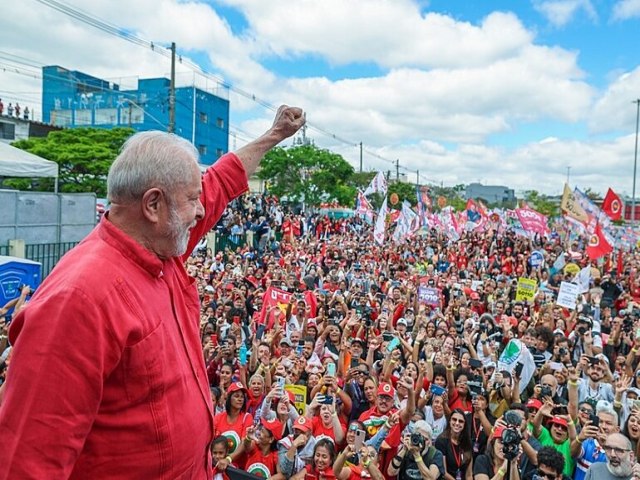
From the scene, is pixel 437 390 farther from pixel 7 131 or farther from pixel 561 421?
pixel 7 131

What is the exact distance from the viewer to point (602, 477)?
4.11m

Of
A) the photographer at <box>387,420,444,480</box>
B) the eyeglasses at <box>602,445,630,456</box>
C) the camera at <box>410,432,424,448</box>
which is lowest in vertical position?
the photographer at <box>387,420,444,480</box>

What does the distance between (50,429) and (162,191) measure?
59 cm

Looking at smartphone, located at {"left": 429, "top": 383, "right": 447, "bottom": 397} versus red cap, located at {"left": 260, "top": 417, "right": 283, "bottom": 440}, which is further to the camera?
smartphone, located at {"left": 429, "top": 383, "right": 447, "bottom": 397}

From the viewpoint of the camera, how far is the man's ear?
1.29m

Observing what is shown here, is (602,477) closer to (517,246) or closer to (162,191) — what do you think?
(162,191)

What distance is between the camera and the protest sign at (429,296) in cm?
1083

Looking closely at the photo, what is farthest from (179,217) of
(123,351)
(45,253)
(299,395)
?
(45,253)

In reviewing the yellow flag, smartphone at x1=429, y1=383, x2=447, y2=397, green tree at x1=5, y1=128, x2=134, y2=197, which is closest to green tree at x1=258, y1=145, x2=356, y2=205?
green tree at x1=5, y1=128, x2=134, y2=197

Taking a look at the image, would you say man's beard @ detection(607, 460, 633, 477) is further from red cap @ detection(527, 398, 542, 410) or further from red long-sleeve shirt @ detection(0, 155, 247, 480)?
red long-sleeve shirt @ detection(0, 155, 247, 480)

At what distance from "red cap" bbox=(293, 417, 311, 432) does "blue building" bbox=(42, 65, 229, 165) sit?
134 feet

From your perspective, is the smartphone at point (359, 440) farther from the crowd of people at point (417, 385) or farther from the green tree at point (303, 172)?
the green tree at point (303, 172)

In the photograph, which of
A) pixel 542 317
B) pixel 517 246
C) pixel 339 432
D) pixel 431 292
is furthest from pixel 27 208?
pixel 517 246

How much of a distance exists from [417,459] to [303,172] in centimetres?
3266
